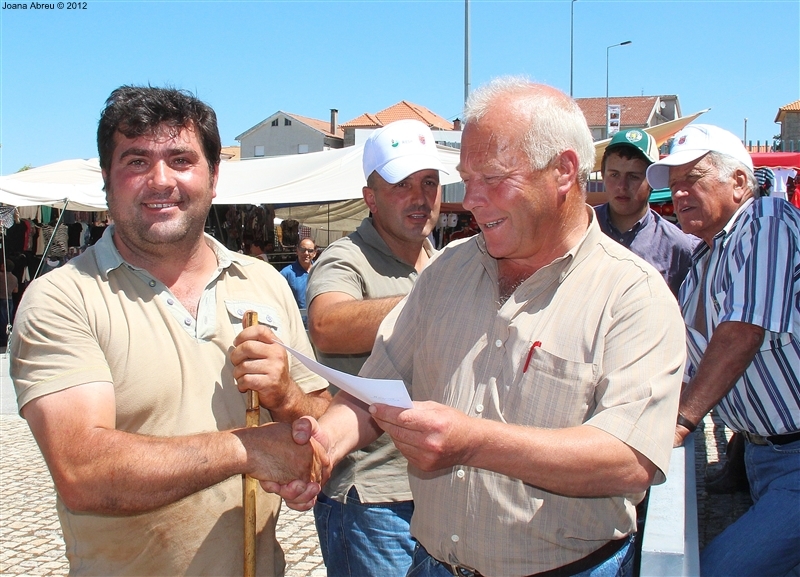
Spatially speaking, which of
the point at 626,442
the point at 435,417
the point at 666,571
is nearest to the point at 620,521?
the point at 666,571

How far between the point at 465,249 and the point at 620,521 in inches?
36.5

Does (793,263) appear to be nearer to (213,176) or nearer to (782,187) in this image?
(213,176)

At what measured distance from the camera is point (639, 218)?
14.3 feet

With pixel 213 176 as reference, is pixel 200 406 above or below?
below

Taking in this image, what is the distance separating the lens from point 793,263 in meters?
2.74

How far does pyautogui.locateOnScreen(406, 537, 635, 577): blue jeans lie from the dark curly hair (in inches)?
61.5

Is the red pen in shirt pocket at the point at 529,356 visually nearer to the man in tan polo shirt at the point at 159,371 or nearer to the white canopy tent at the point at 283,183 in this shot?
the man in tan polo shirt at the point at 159,371

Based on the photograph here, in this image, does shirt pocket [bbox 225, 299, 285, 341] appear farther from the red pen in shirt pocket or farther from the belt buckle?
the belt buckle

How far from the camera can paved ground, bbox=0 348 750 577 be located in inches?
191

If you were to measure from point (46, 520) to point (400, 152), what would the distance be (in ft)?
14.8

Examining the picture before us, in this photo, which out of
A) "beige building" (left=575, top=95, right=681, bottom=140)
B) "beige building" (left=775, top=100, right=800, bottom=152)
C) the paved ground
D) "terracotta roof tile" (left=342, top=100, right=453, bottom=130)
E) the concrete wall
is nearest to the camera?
the paved ground

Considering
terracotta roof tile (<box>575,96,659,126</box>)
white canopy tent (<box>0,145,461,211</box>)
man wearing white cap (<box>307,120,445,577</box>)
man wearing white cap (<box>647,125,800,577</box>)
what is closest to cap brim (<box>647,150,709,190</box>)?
man wearing white cap (<box>647,125,800,577</box>)

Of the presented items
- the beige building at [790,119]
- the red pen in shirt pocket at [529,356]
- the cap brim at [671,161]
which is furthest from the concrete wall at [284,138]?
the red pen in shirt pocket at [529,356]

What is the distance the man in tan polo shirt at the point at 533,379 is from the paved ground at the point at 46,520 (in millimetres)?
3091
